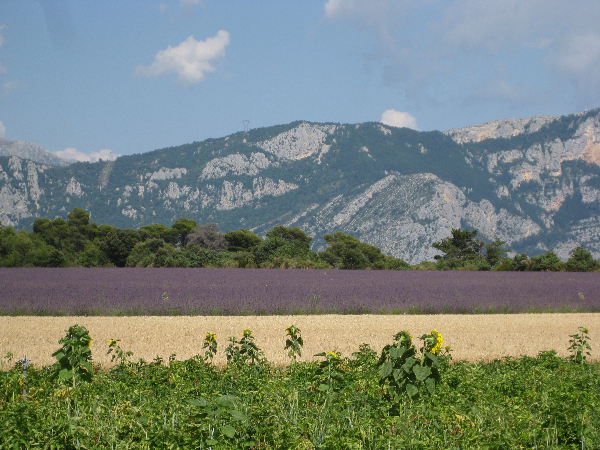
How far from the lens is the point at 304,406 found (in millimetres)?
3980

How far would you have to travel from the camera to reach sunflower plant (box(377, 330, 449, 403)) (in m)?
3.79

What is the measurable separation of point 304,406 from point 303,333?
16.7ft

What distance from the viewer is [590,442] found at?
2.96m

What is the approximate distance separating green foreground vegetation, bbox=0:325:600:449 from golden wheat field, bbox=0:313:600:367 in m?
1.86

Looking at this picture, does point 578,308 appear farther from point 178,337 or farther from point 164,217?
point 164,217

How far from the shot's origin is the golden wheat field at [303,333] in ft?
23.9

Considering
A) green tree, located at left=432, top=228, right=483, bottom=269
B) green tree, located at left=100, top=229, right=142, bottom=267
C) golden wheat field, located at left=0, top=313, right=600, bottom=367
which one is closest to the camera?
golden wheat field, located at left=0, top=313, right=600, bottom=367

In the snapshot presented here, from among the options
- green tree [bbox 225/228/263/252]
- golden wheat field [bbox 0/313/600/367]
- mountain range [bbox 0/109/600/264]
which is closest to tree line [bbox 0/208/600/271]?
green tree [bbox 225/228/263/252]

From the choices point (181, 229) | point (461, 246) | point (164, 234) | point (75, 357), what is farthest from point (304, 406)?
point (164, 234)

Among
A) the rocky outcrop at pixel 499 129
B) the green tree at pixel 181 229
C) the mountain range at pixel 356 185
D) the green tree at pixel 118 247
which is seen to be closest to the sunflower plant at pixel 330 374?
the green tree at pixel 118 247

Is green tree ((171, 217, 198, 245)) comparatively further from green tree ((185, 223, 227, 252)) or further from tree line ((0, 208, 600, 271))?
tree line ((0, 208, 600, 271))

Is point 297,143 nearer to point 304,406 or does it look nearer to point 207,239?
point 207,239

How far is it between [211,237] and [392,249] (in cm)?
3303

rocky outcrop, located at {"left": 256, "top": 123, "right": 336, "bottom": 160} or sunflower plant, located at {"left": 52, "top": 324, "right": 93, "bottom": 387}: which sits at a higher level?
rocky outcrop, located at {"left": 256, "top": 123, "right": 336, "bottom": 160}
